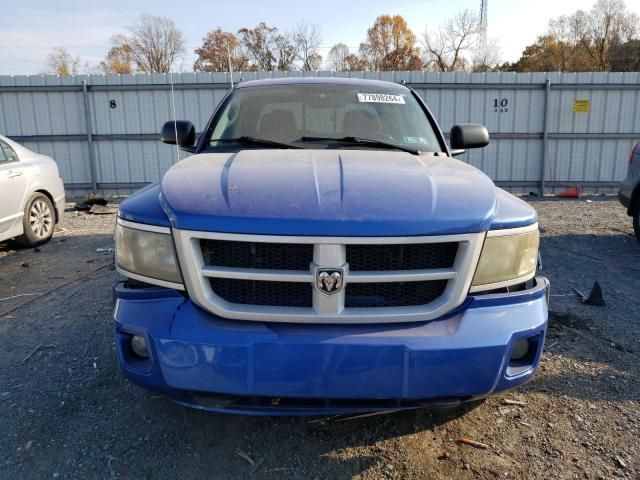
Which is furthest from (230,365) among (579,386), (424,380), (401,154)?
(579,386)

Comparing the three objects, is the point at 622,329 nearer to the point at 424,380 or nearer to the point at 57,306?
the point at 424,380

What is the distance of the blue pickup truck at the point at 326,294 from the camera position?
72.9 inches

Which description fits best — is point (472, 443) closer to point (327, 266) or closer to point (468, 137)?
point (327, 266)

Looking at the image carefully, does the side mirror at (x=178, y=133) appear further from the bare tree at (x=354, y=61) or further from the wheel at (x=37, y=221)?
the bare tree at (x=354, y=61)

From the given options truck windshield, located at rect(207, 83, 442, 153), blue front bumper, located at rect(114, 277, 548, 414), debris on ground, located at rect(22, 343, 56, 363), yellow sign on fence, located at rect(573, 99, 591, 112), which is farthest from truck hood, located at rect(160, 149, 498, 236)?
yellow sign on fence, located at rect(573, 99, 591, 112)

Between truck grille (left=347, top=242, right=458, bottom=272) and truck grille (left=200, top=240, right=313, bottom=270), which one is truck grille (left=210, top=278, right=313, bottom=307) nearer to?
truck grille (left=200, top=240, right=313, bottom=270)

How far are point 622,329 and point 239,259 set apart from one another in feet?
10.4

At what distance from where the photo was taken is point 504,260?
207 cm

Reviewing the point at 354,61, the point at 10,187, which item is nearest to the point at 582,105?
the point at 10,187

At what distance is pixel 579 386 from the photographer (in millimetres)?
2883

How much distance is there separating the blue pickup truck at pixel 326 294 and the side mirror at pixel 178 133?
1626mm

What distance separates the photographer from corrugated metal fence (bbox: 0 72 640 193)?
11.4 metres

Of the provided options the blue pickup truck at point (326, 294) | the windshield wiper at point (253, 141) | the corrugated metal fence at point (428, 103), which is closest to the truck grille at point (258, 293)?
the blue pickup truck at point (326, 294)

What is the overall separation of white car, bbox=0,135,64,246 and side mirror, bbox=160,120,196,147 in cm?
305
